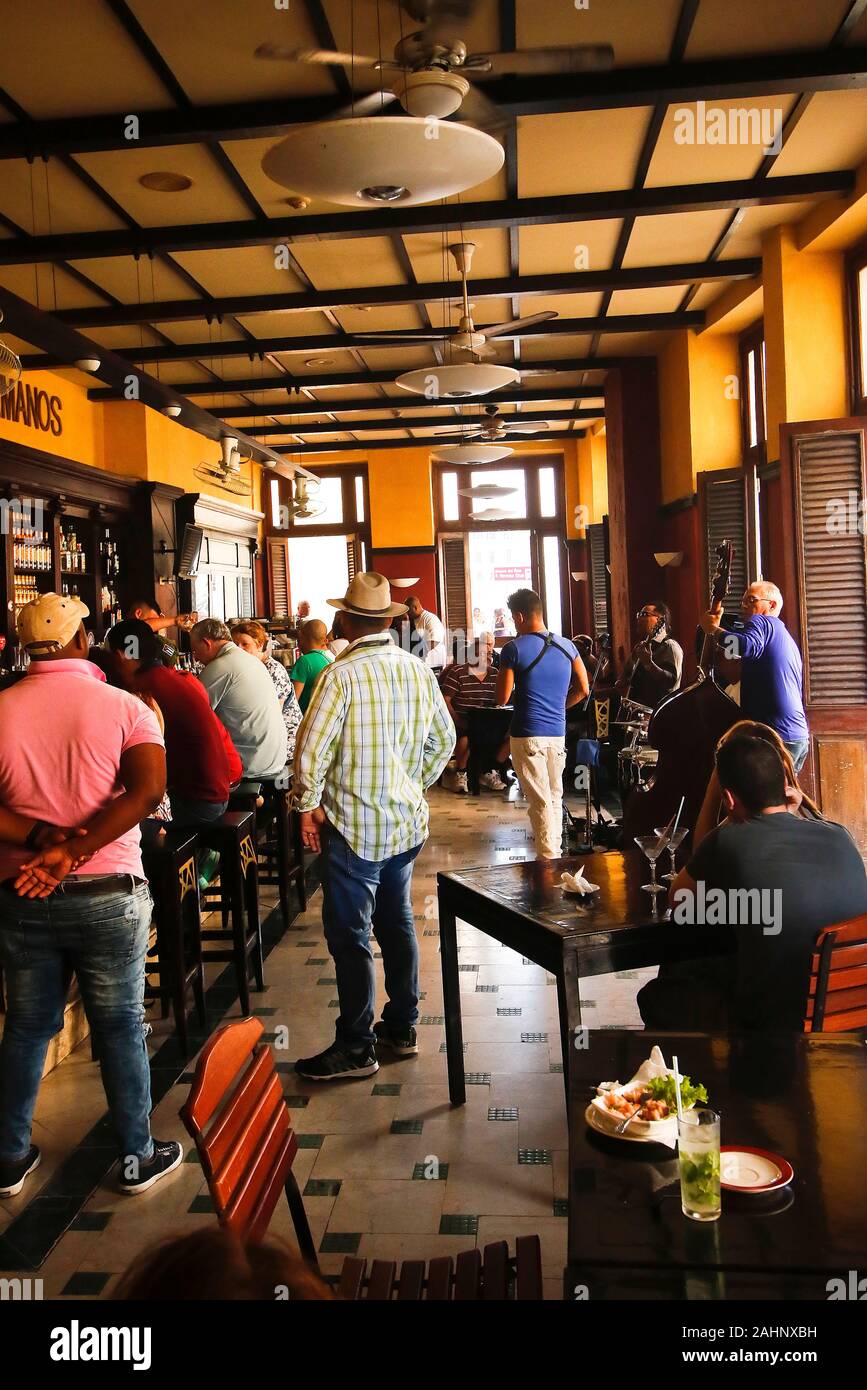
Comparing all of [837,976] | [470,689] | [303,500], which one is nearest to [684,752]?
[837,976]

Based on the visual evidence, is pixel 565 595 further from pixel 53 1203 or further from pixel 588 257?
pixel 53 1203

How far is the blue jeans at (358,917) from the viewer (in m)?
3.81

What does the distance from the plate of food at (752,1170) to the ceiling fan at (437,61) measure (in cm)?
333

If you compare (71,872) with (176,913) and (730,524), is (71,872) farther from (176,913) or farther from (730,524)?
(730,524)

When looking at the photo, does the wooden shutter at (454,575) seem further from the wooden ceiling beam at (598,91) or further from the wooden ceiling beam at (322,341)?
the wooden ceiling beam at (598,91)

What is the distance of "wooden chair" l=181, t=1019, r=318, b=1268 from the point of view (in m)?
1.75

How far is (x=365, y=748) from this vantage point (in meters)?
3.78

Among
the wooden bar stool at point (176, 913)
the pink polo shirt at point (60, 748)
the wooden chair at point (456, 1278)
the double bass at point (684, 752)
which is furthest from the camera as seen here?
the double bass at point (684, 752)

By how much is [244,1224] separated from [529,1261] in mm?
486

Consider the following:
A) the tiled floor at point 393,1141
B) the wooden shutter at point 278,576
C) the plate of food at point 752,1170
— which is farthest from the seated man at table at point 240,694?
the wooden shutter at point 278,576

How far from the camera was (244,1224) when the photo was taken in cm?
181

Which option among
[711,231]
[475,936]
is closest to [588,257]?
[711,231]
